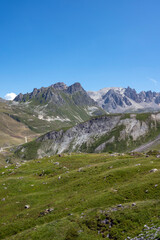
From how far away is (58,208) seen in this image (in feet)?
115

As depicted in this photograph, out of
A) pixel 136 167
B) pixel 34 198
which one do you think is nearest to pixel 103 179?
pixel 136 167

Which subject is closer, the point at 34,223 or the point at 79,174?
the point at 34,223

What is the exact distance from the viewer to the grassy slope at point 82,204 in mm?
25688

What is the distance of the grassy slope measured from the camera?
84.3ft

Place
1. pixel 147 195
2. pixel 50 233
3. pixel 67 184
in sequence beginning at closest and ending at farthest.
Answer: pixel 50 233 < pixel 147 195 < pixel 67 184

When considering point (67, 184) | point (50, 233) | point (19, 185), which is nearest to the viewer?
point (50, 233)

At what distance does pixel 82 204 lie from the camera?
112 ft

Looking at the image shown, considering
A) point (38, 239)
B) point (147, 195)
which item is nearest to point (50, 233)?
point (38, 239)

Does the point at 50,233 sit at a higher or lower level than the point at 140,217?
lower

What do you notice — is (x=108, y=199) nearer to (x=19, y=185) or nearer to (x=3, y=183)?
(x=19, y=185)

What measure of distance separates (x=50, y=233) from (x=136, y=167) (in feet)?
86.4

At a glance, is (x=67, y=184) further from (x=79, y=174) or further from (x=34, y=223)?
(x=34, y=223)

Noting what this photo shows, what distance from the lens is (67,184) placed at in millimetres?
Result: 47469

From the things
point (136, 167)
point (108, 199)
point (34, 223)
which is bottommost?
point (34, 223)
